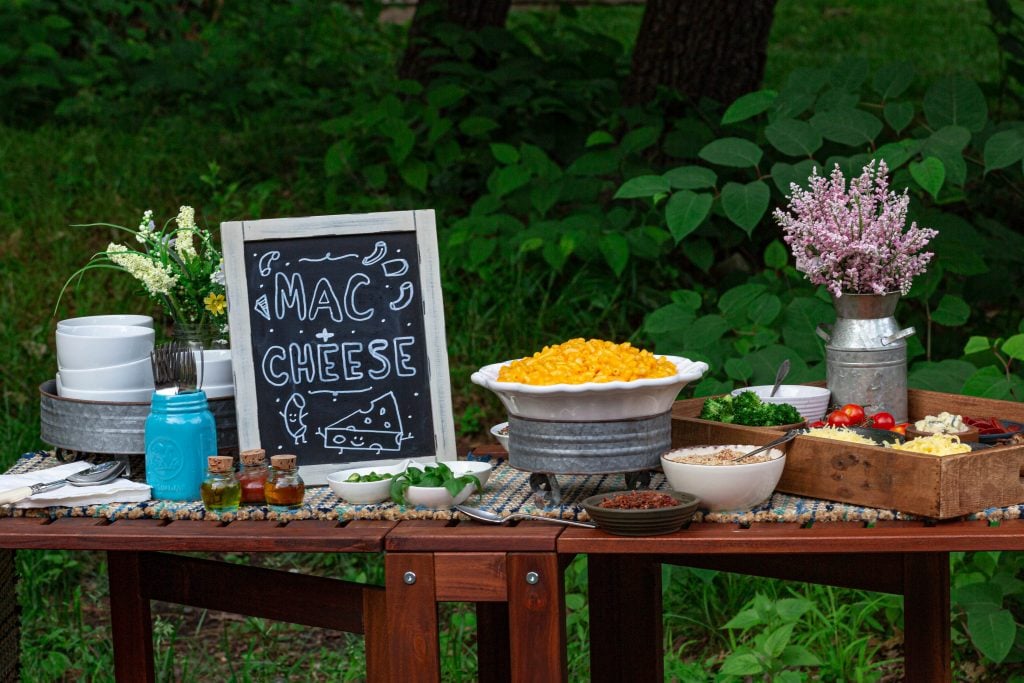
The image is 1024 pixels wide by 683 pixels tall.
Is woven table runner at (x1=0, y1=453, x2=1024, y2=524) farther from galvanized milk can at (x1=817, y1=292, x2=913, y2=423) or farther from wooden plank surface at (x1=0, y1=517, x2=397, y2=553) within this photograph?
galvanized milk can at (x1=817, y1=292, x2=913, y2=423)

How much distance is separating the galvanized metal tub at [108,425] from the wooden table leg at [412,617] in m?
0.54

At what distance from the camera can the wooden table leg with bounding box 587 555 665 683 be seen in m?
2.68

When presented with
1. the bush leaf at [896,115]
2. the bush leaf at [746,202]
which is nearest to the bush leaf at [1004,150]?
the bush leaf at [896,115]

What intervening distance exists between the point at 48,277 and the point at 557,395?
3797mm

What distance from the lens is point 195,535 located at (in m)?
1.96

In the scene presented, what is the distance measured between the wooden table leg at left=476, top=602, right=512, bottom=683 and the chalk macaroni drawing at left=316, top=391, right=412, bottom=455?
0.60 meters

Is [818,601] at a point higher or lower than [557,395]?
lower

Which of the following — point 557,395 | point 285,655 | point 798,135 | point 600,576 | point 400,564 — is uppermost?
point 798,135

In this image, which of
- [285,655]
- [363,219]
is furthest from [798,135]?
[285,655]

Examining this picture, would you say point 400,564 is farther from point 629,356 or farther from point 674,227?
point 674,227

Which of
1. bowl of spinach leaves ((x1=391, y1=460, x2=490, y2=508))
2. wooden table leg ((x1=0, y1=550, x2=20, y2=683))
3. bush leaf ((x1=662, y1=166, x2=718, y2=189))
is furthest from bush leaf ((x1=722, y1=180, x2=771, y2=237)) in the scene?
wooden table leg ((x1=0, y1=550, x2=20, y2=683))

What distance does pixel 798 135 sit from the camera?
144 inches

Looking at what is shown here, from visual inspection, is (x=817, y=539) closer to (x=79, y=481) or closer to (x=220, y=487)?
(x=220, y=487)

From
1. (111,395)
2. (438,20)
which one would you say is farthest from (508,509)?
(438,20)
